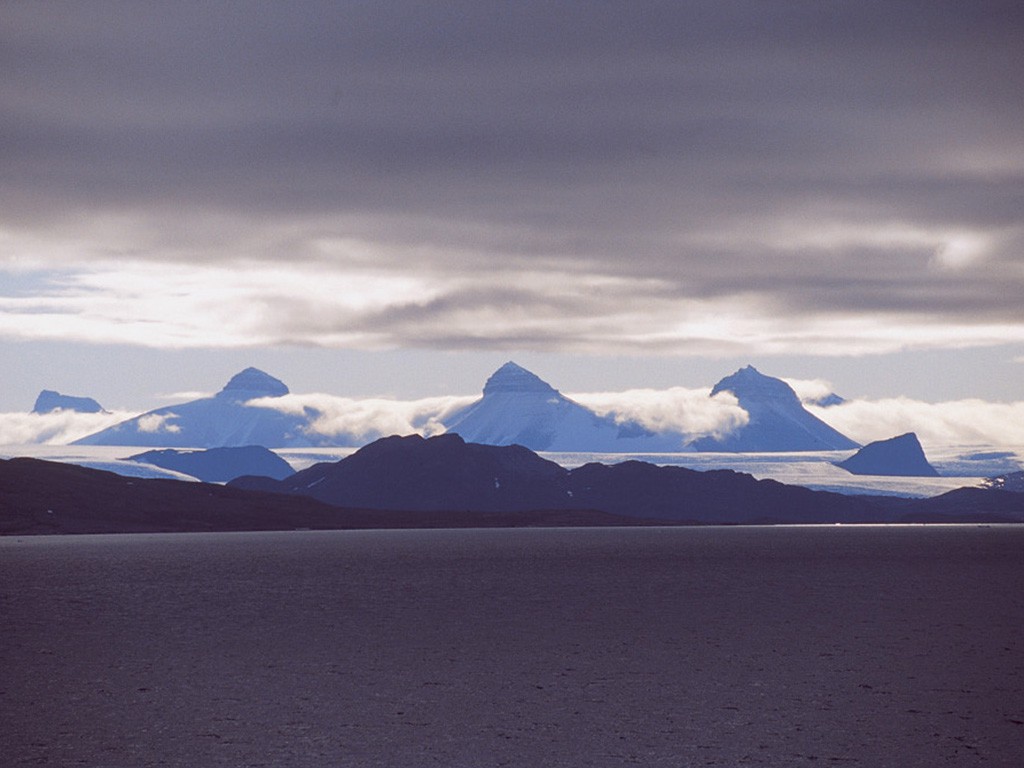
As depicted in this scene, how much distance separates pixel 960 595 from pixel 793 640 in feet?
209

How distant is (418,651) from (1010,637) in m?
42.2

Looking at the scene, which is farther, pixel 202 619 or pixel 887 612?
pixel 887 612

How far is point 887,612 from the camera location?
127m

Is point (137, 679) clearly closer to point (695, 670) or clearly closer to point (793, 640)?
point (695, 670)

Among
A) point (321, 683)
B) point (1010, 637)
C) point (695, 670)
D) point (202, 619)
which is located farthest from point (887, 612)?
point (321, 683)

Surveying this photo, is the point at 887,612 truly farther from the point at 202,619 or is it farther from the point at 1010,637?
the point at 202,619

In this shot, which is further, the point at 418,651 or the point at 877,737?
the point at 418,651

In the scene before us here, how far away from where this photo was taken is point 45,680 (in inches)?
3009

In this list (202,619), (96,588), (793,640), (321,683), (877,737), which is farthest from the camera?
(96,588)

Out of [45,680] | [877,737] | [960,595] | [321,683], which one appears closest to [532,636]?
[321,683]

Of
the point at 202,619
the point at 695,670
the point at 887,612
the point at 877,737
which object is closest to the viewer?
the point at 877,737

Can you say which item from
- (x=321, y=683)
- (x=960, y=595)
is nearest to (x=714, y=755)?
(x=321, y=683)

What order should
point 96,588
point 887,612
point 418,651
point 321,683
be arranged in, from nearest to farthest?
point 321,683 → point 418,651 → point 887,612 → point 96,588

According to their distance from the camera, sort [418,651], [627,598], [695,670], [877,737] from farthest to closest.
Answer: [627,598] < [418,651] < [695,670] < [877,737]
